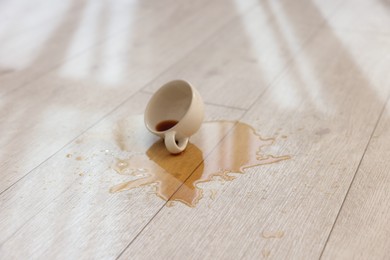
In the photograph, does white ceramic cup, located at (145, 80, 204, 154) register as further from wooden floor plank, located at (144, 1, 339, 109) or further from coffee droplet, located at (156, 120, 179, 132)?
wooden floor plank, located at (144, 1, 339, 109)

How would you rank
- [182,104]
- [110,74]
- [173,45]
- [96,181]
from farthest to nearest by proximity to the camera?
[173,45] < [110,74] < [182,104] < [96,181]

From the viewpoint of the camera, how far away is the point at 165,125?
1088 millimetres

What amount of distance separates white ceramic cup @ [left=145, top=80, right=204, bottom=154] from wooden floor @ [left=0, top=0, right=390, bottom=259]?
57mm

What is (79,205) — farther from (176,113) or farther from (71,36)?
(71,36)

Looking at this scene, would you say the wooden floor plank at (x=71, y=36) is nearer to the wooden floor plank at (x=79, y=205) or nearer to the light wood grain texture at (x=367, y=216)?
the wooden floor plank at (x=79, y=205)

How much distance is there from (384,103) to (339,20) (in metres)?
0.57

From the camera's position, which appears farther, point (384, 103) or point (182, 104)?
point (384, 103)

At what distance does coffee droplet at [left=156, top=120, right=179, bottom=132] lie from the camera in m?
1.08

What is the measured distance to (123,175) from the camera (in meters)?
1.00

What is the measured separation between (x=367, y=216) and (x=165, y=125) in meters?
0.42

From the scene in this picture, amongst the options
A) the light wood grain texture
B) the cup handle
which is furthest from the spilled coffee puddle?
the light wood grain texture

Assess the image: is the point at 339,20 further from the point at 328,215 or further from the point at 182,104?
the point at 328,215

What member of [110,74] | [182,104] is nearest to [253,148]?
[182,104]

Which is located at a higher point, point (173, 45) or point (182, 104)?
point (182, 104)
